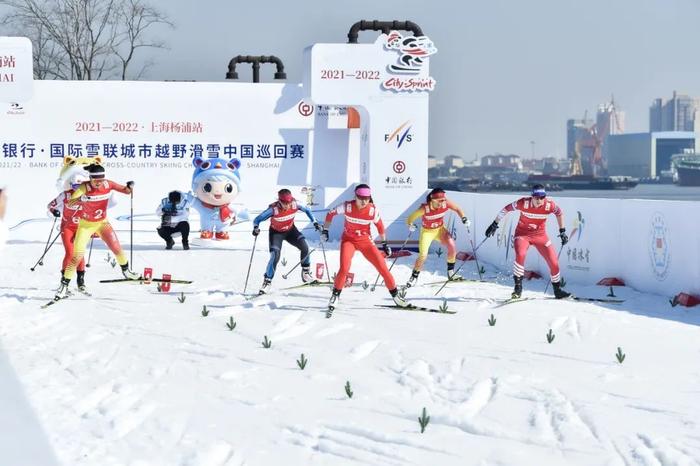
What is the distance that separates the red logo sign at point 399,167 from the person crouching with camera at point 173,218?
4752 millimetres

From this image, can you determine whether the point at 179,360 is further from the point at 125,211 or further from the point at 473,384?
the point at 125,211

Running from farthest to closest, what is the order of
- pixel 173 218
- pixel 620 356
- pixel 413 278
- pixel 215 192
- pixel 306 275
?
pixel 173 218, pixel 215 192, pixel 306 275, pixel 413 278, pixel 620 356

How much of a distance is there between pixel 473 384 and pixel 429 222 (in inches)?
324

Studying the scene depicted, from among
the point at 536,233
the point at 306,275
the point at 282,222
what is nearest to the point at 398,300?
the point at 536,233

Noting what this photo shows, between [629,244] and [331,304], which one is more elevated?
[629,244]

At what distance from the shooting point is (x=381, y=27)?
27.3m

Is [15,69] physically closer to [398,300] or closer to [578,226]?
[578,226]

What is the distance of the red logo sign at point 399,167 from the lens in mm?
24391

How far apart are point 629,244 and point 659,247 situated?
37.7 inches

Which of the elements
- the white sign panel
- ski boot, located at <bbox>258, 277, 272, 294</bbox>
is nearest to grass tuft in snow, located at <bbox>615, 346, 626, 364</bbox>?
ski boot, located at <bbox>258, 277, 272, 294</bbox>

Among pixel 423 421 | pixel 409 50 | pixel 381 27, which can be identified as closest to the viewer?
pixel 423 421

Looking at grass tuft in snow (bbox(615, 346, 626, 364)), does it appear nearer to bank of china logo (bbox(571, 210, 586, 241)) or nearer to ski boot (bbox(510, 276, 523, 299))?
ski boot (bbox(510, 276, 523, 299))

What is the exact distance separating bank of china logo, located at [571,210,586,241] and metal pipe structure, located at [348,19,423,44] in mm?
9312

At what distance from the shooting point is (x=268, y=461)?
6602 mm
